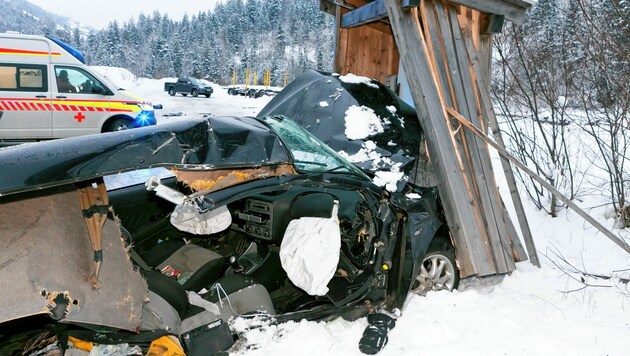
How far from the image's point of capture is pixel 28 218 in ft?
7.35

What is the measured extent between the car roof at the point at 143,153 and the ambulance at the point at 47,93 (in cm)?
871

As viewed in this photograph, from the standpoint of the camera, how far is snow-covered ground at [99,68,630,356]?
2.95 m

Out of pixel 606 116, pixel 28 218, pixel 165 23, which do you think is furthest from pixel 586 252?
pixel 165 23

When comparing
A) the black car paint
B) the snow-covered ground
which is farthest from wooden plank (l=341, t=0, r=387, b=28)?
the snow-covered ground

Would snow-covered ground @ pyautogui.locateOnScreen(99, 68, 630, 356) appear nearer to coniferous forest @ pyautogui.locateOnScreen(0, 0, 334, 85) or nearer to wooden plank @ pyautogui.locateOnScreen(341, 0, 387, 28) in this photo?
wooden plank @ pyautogui.locateOnScreen(341, 0, 387, 28)

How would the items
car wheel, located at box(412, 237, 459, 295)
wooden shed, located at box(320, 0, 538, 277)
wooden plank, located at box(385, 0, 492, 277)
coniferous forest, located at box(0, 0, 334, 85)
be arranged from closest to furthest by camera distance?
car wheel, located at box(412, 237, 459, 295)
wooden plank, located at box(385, 0, 492, 277)
wooden shed, located at box(320, 0, 538, 277)
coniferous forest, located at box(0, 0, 334, 85)

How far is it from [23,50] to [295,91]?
26.7ft

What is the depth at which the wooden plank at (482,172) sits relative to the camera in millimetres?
4172

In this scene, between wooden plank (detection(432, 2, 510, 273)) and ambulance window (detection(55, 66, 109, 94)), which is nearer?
wooden plank (detection(432, 2, 510, 273))

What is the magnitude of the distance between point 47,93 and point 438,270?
9.80m

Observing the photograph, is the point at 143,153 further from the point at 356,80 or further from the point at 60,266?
the point at 356,80

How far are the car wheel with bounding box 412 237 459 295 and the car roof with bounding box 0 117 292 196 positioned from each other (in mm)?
1616

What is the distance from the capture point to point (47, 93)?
1010 centimetres

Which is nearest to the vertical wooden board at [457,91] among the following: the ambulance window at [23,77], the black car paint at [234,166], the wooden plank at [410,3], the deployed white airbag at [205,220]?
the wooden plank at [410,3]
